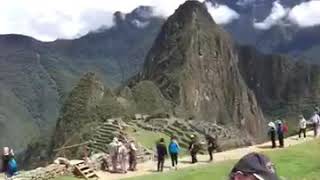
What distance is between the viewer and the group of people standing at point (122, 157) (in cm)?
4319

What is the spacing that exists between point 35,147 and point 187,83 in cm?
5771

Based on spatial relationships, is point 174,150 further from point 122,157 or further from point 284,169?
point 284,169

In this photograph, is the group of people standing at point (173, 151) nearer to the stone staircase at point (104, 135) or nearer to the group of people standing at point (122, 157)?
the group of people standing at point (122, 157)

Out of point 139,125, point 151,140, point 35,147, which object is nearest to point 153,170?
point 151,140

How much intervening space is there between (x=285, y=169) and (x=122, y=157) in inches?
375

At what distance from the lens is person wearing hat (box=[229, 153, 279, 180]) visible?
18.0 feet

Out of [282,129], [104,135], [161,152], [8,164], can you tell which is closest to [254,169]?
[8,164]

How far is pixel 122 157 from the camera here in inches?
1705

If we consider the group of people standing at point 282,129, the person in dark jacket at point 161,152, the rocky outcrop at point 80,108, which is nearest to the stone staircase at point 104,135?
the rocky outcrop at point 80,108

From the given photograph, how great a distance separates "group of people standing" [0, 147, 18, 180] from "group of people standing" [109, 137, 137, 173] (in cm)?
568

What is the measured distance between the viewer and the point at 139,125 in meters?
104

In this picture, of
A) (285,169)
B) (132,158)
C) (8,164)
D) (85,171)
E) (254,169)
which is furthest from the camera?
(132,158)

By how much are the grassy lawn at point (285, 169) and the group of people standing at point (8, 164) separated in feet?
19.5

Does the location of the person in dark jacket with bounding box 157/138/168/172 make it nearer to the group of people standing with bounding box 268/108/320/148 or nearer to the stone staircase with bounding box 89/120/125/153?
the group of people standing with bounding box 268/108/320/148
